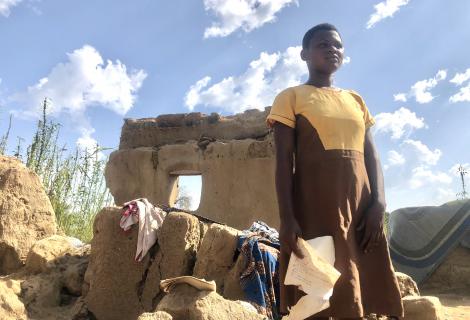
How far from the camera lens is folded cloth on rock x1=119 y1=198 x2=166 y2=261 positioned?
377 cm

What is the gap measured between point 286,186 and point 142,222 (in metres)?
2.40

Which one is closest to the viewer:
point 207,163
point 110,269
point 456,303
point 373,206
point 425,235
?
point 373,206

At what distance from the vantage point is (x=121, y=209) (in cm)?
393

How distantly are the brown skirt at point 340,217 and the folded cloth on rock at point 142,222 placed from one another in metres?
2.33

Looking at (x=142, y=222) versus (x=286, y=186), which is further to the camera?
(x=142, y=222)

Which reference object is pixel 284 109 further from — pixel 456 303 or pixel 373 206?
pixel 456 303

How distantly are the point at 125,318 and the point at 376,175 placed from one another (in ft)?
8.83

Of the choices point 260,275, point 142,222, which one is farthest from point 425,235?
point 142,222

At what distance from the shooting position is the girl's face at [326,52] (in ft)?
5.99

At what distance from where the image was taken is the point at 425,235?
7652 millimetres

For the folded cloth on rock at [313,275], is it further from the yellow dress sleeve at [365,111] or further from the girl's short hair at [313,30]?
the girl's short hair at [313,30]

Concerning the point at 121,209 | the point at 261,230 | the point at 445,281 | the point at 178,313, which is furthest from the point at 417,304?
the point at 445,281

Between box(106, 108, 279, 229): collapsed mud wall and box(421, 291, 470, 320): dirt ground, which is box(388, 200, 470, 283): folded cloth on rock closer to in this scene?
box(421, 291, 470, 320): dirt ground

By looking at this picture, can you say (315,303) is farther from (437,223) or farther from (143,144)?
(437,223)
